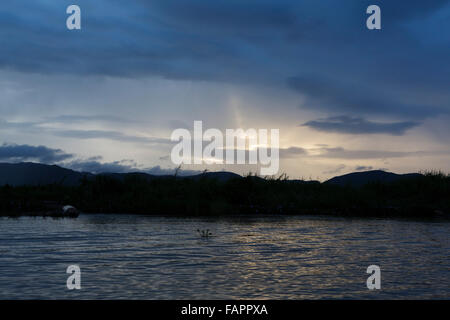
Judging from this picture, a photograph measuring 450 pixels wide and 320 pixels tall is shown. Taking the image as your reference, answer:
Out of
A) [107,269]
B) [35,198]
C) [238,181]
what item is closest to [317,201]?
[238,181]

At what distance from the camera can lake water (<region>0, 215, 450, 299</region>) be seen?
1461 cm

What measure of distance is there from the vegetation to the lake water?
20.5m

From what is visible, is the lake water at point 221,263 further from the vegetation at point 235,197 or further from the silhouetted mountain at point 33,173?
the silhouetted mountain at point 33,173

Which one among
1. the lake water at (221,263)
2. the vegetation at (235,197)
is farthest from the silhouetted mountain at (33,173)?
the lake water at (221,263)

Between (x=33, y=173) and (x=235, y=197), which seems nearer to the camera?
(x=235, y=197)

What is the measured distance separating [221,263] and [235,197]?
39357mm

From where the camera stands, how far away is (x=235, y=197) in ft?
193

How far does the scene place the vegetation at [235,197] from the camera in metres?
53.1

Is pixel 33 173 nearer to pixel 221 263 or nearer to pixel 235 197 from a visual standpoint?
pixel 235 197

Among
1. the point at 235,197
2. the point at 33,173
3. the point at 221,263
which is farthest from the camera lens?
the point at 33,173

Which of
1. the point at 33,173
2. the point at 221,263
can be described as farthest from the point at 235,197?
the point at 33,173

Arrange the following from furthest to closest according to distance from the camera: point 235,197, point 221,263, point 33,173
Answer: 1. point 33,173
2. point 235,197
3. point 221,263

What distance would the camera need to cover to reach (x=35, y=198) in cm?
5750

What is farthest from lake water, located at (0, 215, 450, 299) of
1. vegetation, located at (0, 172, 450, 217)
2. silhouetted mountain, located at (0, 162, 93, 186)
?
silhouetted mountain, located at (0, 162, 93, 186)
